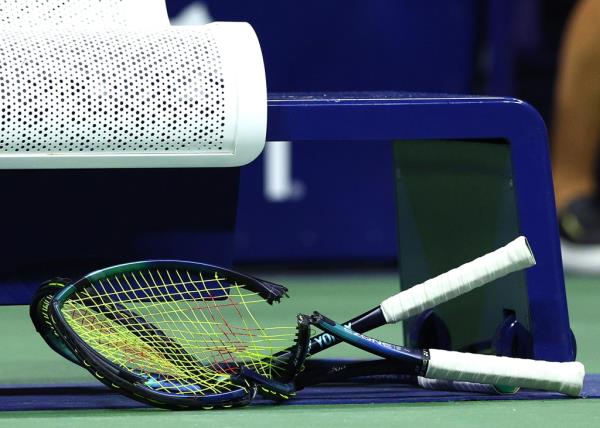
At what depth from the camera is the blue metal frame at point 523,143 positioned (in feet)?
9.08

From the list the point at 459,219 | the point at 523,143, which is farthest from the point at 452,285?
the point at 459,219

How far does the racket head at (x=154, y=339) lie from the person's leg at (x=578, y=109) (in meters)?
3.23

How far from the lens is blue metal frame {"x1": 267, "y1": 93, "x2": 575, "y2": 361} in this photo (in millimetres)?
2768

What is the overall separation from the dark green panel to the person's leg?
2.55 metres

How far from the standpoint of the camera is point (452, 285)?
9.00 feet

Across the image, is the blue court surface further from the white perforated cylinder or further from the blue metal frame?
the white perforated cylinder

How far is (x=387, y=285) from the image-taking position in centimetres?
511

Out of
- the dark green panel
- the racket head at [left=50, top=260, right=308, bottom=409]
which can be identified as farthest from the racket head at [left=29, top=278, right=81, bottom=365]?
the dark green panel

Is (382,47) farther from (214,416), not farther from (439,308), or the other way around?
(214,416)

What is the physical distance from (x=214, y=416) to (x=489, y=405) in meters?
0.50

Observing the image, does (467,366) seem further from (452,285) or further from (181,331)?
(181,331)

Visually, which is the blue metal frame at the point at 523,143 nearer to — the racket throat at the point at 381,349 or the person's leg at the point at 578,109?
the racket throat at the point at 381,349

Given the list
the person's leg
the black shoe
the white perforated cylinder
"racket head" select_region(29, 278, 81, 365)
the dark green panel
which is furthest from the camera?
the person's leg

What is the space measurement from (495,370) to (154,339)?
623 millimetres
